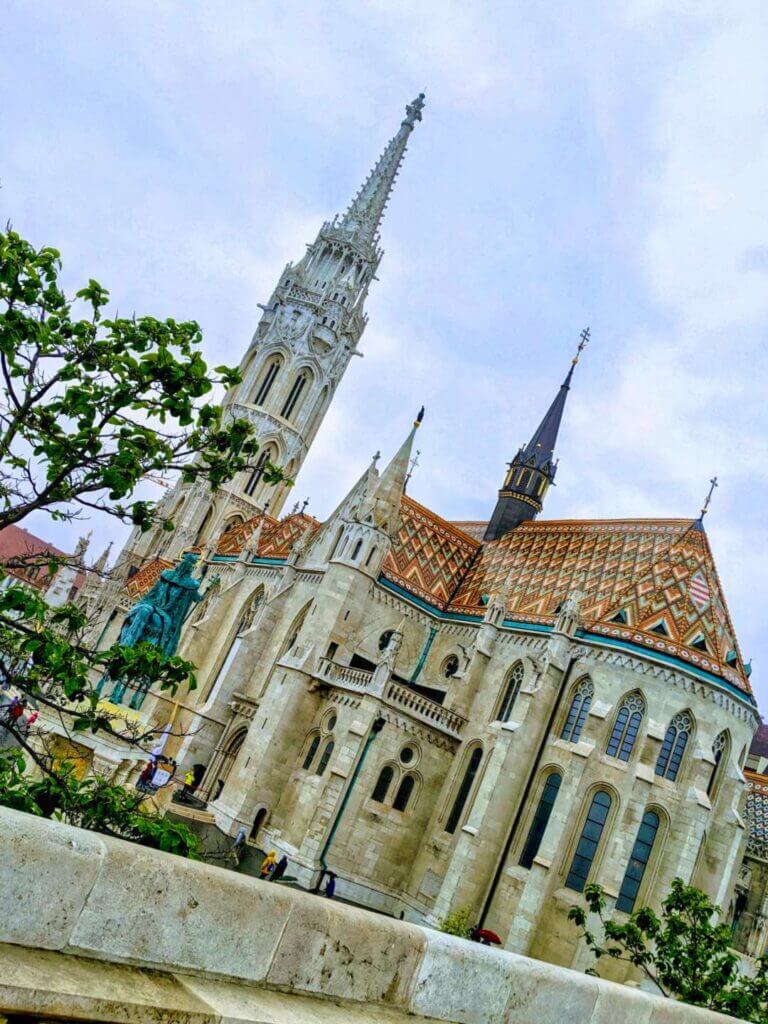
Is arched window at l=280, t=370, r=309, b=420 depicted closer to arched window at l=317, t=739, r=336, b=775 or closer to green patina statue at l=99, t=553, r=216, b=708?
green patina statue at l=99, t=553, r=216, b=708

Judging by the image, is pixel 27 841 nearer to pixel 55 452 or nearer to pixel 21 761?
pixel 21 761

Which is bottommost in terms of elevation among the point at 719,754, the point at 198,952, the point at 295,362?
the point at 198,952

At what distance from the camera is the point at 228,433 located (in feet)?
27.3

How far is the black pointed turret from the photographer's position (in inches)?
1644

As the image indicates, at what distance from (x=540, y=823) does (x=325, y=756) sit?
310 inches

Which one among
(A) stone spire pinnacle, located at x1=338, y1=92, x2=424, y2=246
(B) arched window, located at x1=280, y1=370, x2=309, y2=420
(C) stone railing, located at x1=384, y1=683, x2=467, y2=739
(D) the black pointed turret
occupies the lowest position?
(C) stone railing, located at x1=384, y1=683, x2=467, y2=739

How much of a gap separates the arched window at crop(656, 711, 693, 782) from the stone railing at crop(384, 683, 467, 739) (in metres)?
7.23

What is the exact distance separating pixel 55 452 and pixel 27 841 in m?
4.58

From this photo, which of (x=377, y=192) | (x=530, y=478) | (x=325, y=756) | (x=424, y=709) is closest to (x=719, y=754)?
(x=424, y=709)

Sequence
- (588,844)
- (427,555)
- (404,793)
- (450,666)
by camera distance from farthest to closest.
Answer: (427,555) < (450,666) < (404,793) < (588,844)

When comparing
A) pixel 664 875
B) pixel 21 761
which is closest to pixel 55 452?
pixel 21 761

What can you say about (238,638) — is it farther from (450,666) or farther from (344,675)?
(450,666)

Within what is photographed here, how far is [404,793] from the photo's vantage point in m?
28.6

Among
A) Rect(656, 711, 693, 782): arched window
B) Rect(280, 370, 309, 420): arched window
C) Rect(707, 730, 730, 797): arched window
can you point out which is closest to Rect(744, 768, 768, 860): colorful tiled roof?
Rect(707, 730, 730, 797): arched window
